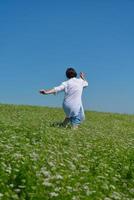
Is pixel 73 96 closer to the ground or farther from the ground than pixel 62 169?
farther from the ground

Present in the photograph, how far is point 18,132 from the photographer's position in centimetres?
1639

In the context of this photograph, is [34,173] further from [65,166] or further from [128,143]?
[128,143]

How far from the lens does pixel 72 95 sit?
20266mm

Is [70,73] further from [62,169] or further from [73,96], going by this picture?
[62,169]

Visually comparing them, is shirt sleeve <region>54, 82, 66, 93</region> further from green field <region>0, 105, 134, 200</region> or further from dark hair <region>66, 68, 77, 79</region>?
green field <region>0, 105, 134, 200</region>

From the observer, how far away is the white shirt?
20.1 meters

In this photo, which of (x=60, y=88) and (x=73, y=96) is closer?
(x=60, y=88)

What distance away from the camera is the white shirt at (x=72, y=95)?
65.8 ft

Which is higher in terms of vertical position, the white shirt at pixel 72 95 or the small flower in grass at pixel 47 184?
the white shirt at pixel 72 95

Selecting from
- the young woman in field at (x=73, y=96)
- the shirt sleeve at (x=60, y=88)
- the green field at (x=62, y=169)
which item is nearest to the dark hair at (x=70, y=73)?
the young woman in field at (x=73, y=96)

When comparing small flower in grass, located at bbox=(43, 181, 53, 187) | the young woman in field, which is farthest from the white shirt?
small flower in grass, located at bbox=(43, 181, 53, 187)

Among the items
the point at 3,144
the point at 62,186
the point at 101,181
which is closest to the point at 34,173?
the point at 62,186

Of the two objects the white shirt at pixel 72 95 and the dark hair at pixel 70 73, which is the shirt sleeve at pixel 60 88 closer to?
the white shirt at pixel 72 95

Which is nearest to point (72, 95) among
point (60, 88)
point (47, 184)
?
point (60, 88)
